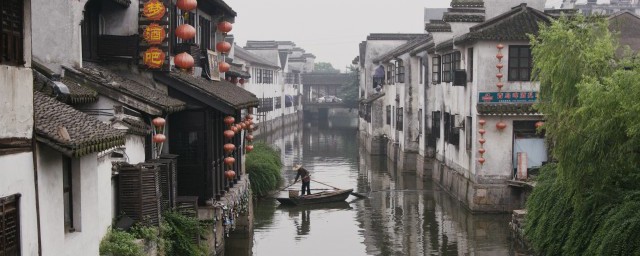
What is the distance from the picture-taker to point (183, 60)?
2255 cm

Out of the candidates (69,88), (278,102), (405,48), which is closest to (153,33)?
(69,88)

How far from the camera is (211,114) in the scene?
75.0 feet

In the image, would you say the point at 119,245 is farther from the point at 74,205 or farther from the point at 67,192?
the point at 67,192

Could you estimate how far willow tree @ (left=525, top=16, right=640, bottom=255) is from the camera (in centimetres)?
1706

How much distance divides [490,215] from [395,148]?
77.2ft

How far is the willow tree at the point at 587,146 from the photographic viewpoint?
17.1m

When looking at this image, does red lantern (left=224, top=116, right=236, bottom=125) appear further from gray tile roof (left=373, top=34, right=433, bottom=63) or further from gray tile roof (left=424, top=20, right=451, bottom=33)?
gray tile roof (left=373, top=34, right=433, bottom=63)

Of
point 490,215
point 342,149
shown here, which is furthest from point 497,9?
point 342,149

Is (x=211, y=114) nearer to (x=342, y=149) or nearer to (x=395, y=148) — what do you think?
(x=395, y=148)

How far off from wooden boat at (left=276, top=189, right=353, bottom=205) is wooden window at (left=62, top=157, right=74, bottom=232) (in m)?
22.8

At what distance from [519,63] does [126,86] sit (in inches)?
733

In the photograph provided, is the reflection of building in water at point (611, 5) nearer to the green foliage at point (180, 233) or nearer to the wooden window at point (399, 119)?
the wooden window at point (399, 119)

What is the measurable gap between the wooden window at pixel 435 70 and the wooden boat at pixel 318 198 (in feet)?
32.5

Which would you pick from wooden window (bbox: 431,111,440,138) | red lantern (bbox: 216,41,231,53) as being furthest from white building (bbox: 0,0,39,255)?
wooden window (bbox: 431,111,440,138)
